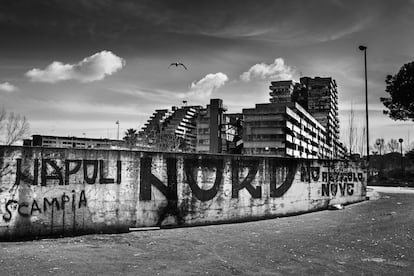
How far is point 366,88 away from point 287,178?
12.8m

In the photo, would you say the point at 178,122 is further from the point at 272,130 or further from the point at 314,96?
the point at 272,130

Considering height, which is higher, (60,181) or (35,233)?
(60,181)

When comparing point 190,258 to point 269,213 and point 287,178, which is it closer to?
point 269,213

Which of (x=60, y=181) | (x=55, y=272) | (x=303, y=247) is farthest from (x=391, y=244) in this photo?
(x=60, y=181)

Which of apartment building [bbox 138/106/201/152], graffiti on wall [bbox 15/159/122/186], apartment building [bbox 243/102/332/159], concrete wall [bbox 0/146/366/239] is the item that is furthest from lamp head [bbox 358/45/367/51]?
apartment building [bbox 138/106/201/152]

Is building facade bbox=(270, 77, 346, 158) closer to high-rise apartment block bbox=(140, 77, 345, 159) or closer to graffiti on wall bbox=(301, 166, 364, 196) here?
high-rise apartment block bbox=(140, 77, 345, 159)

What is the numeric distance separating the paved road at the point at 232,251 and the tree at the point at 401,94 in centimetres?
2123

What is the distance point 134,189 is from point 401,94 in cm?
2792

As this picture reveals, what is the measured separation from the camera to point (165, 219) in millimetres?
12594

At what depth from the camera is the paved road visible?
23.8ft

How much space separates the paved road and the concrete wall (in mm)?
650

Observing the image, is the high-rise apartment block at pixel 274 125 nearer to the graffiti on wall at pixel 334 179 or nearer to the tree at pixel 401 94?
the tree at pixel 401 94

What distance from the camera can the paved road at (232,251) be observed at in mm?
7242

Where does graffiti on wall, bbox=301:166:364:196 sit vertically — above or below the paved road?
above
